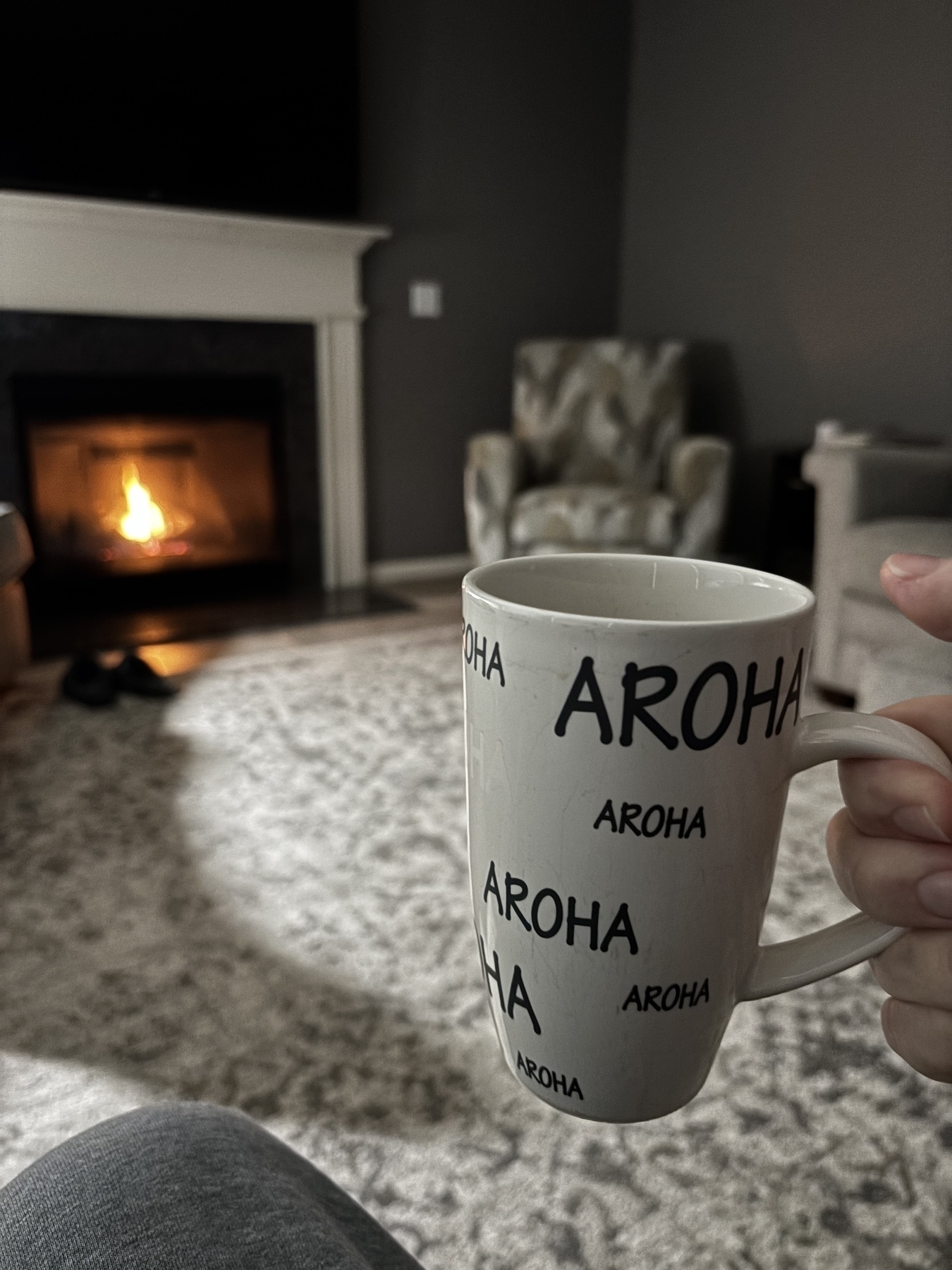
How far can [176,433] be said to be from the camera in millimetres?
3107

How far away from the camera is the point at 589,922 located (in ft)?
0.84

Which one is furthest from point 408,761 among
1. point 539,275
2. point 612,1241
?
point 539,275

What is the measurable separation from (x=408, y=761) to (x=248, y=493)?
6.01ft

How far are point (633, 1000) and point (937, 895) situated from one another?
0.34ft

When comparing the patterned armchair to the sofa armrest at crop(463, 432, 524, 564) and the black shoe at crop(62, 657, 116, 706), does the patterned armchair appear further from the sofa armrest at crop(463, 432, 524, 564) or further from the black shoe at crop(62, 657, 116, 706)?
the black shoe at crop(62, 657, 116, 706)

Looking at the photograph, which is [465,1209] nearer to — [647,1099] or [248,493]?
[647,1099]

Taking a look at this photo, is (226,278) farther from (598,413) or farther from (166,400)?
(598,413)

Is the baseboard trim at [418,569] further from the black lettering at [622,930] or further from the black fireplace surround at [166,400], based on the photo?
the black lettering at [622,930]

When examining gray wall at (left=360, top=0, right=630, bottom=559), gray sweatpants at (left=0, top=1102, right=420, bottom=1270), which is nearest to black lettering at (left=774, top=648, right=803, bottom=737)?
gray sweatpants at (left=0, top=1102, right=420, bottom=1270)

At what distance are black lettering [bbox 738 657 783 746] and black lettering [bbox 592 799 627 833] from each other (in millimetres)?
40

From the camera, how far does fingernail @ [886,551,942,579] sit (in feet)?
1.05

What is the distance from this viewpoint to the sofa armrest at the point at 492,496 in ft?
9.02

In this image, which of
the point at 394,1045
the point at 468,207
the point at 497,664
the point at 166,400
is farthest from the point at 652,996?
the point at 468,207

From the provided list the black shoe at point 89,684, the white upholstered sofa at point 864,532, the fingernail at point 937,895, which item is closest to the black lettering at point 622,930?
the fingernail at point 937,895
